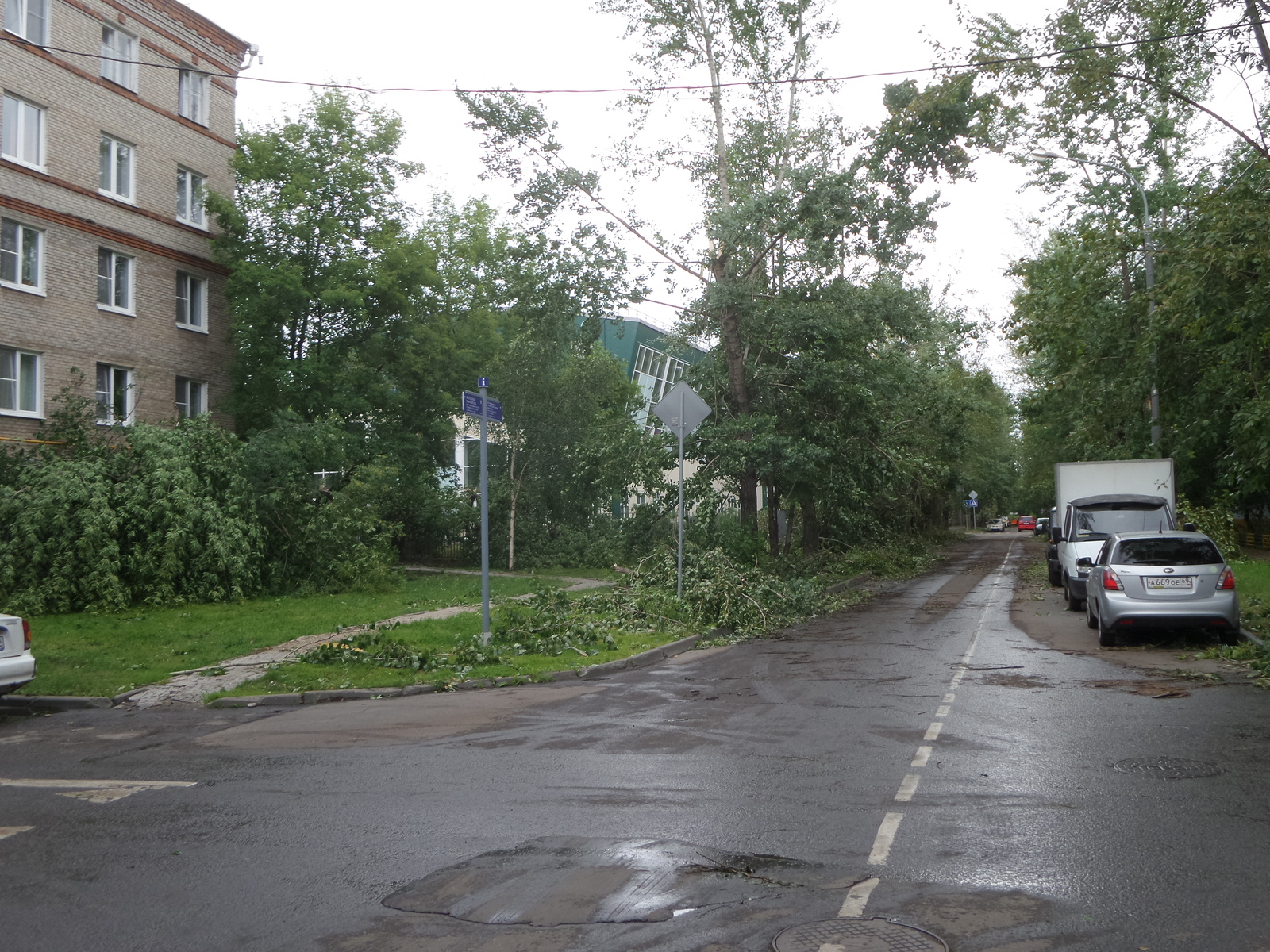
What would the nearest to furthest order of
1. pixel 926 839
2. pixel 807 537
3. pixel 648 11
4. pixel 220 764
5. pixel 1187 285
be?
pixel 926 839 → pixel 220 764 → pixel 1187 285 → pixel 648 11 → pixel 807 537

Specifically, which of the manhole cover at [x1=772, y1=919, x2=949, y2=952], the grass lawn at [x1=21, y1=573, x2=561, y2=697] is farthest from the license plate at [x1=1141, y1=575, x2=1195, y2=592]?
the manhole cover at [x1=772, y1=919, x2=949, y2=952]

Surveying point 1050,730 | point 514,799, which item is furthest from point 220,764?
point 1050,730

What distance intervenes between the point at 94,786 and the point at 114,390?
21.7 m

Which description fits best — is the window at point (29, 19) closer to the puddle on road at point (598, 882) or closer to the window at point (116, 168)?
the window at point (116, 168)

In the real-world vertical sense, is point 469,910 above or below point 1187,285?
below

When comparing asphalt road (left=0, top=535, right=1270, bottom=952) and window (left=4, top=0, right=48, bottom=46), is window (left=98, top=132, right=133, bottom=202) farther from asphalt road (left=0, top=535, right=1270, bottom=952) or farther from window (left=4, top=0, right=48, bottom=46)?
asphalt road (left=0, top=535, right=1270, bottom=952)

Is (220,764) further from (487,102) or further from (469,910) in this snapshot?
(487,102)

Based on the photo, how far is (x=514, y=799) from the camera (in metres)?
6.80

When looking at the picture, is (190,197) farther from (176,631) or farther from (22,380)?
(176,631)

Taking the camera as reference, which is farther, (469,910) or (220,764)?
(220,764)

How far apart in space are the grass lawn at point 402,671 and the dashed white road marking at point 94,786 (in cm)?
368

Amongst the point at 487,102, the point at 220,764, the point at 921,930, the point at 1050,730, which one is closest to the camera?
the point at 921,930

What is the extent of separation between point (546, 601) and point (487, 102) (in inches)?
440

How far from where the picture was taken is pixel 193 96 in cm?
2964
